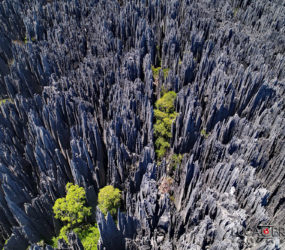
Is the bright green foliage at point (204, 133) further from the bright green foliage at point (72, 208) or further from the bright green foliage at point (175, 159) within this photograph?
the bright green foliage at point (72, 208)

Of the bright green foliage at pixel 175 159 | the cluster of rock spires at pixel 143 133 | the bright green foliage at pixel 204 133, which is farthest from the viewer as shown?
the bright green foliage at pixel 204 133

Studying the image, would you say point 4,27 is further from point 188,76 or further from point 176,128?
point 176,128

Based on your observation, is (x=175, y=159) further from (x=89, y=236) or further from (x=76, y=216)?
(x=76, y=216)

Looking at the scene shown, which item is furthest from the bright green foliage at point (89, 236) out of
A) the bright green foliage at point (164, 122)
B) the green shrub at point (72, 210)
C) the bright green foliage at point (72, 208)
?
the bright green foliage at point (164, 122)

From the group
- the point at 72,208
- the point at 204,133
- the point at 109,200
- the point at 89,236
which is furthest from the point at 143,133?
the point at 89,236

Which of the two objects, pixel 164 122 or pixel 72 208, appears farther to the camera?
pixel 164 122

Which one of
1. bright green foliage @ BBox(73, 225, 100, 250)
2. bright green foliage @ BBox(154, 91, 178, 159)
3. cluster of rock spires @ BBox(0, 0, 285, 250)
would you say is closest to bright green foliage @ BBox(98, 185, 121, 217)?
cluster of rock spires @ BBox(0, 0, 285, 250)

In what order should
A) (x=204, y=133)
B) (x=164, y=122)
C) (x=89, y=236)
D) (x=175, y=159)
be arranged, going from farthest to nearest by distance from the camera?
1. (x=204, y=133)
2. (x=164, y=122)
3. (x=175, y=159)
4. (x=89, y=236)
